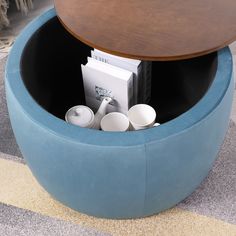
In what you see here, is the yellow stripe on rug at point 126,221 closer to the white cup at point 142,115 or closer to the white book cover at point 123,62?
the white cup at point 142,115

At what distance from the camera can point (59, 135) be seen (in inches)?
35.8

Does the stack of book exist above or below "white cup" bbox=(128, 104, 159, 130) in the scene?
above

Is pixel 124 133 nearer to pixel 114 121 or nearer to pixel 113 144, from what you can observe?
pixel 113 144

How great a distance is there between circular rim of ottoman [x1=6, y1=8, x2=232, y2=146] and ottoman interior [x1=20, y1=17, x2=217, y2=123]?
0.18 feet

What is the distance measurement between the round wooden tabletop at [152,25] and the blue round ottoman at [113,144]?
90 millimetres

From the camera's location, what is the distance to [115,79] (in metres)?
1.17

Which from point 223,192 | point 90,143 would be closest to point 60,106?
point 90,143

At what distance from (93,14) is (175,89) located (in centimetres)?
44

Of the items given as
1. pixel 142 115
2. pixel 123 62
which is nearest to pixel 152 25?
pixel 123 62

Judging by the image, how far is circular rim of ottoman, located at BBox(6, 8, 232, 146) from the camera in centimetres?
89

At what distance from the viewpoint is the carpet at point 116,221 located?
117 cm

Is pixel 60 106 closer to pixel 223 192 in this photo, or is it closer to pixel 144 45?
pixel 144 45

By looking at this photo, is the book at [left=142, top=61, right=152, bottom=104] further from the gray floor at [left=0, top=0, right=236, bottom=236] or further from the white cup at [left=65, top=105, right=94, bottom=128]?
the gray floor at [left=0, top=0, right=236, bottom=236]

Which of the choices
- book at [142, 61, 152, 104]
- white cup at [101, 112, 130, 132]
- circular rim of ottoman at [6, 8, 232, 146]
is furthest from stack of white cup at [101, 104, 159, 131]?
circular rim of ottoman at [6, 8, 232, 146]
